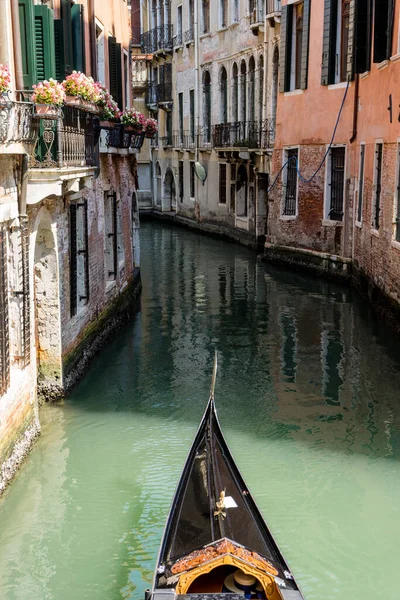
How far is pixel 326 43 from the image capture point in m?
16.8

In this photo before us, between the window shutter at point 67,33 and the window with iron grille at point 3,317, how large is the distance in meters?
2.86

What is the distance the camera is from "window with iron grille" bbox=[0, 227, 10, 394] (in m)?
7.11

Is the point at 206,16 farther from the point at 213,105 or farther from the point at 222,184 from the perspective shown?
the point at 222,184

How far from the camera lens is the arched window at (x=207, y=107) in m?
27.0

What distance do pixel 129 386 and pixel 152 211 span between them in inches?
933

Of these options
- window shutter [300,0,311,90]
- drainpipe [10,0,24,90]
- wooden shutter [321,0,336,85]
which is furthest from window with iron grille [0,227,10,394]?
window shutter [300,0,311,90]

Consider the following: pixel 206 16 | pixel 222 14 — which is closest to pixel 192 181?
pixel 206 16

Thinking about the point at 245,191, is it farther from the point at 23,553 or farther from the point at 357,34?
the point at 23,553

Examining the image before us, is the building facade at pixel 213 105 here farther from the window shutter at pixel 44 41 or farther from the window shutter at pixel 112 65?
the window shutter at pixel 44 41

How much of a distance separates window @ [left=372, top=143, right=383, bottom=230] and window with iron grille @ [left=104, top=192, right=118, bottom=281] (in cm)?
432

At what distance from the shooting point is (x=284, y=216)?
1967 centimetres

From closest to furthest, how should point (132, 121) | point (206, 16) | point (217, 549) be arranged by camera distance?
point (217, 549) → point (132, 121) → point (206, 16)

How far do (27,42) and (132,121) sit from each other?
223 inches

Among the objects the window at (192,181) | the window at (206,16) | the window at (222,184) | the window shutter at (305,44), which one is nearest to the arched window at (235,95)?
the window at (222,184)
